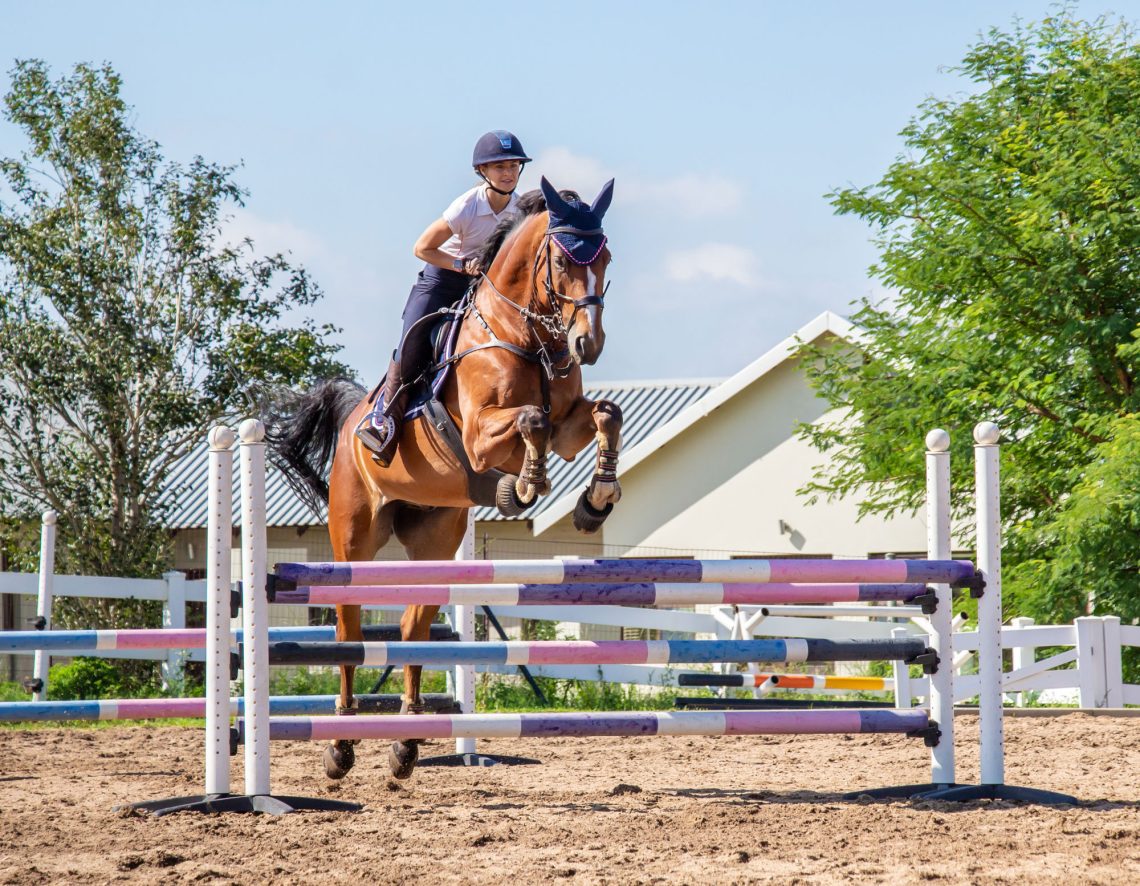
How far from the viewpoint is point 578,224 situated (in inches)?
203

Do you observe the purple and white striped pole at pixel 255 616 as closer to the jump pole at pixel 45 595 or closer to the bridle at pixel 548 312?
the bridle at pixel 548 312

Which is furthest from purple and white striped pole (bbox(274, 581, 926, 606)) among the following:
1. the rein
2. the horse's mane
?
the horse's mane

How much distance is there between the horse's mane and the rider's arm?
0.78ft

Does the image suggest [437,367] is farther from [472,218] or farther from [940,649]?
[940,649]

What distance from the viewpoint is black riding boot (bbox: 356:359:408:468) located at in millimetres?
6105

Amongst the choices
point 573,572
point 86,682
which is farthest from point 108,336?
point 573,572

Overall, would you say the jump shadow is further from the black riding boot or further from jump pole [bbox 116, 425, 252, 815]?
the black riding boot

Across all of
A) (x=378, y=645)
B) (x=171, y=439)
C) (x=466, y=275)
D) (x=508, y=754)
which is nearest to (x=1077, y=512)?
(x=508, y=754)

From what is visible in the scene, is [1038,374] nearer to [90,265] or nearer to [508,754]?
[508,754]

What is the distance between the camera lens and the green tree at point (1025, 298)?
13781mm

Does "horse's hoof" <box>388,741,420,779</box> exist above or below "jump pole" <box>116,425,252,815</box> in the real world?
below

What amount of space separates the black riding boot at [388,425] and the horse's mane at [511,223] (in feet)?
2.18

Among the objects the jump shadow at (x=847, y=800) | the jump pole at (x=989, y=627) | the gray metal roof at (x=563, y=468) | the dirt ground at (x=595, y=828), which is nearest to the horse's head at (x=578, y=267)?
the jump pole at (x=989, y=627)

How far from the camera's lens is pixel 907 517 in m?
18.5
